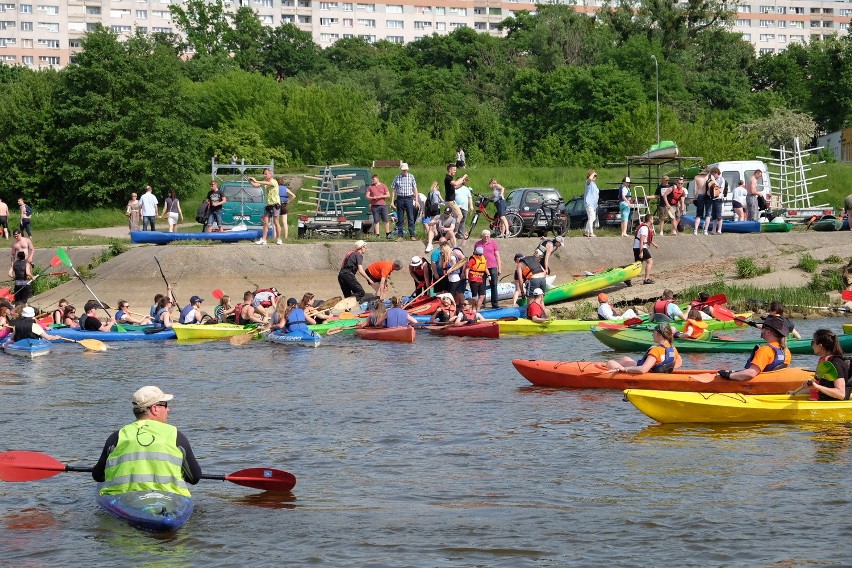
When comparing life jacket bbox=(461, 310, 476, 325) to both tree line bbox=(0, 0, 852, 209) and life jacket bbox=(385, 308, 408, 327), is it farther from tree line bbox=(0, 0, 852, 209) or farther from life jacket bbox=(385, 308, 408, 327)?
tree line bbox=(0, 0, 852, 209)

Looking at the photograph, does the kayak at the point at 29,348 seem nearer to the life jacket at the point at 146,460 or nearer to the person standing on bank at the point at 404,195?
the person standing on bank at the point at 404,195

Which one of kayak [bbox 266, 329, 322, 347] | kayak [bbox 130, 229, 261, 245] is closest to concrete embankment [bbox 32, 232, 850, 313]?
kayak [bbox 130, 229, 261, 245]

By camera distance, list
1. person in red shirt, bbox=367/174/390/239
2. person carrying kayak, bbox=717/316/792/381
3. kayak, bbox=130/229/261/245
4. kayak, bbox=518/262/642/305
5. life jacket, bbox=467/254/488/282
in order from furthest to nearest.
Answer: kayak, bbox=130/229/261/245 → person in red shirt, bbox=367/174/390/239 → kayak, bbox=518/262/642/305 → life jacket, bbox=467/254/488/282 → person carrying kayak, bbox=717/316/792/381

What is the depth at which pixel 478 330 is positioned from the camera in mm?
22141

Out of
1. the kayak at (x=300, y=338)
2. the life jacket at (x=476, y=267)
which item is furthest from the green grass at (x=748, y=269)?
the kayak at (x=300, y=338)

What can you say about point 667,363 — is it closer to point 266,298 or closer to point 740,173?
point 266,298

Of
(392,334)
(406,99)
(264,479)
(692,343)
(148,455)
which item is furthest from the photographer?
(406,99)

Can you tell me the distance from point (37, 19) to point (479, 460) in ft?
355

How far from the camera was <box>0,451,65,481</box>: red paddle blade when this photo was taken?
36.0ft

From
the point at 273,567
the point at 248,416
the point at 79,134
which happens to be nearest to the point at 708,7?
the point at 79,134

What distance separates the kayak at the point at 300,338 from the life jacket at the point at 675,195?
11.9m

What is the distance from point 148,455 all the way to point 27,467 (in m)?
2.07

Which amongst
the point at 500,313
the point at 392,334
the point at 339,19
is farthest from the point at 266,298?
the point at 339,19

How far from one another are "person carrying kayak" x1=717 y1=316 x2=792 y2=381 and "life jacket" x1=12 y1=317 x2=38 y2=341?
1201cm
